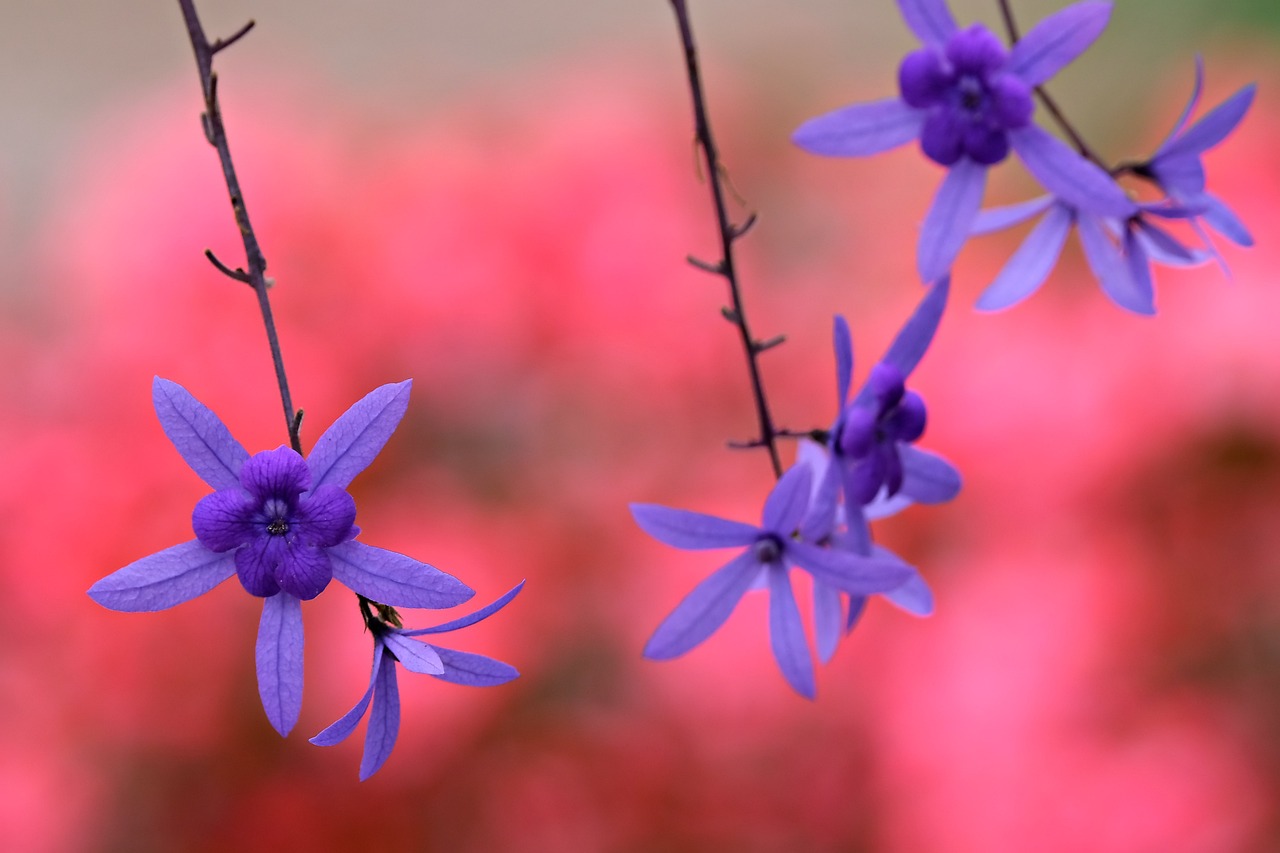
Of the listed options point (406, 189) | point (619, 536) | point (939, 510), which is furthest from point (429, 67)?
point (939, 510)

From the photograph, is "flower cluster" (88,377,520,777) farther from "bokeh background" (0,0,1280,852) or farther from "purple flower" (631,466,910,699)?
"bokeh background" (0,0,1280,852)

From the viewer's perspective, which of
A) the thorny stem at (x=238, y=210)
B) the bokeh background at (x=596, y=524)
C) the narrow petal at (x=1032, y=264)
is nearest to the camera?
the thorny stem at (x=238, y=210)

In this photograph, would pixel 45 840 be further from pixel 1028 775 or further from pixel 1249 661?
pixel 1249 661

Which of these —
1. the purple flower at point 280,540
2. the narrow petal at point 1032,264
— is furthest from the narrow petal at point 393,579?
the narrow petal at point 1032,264

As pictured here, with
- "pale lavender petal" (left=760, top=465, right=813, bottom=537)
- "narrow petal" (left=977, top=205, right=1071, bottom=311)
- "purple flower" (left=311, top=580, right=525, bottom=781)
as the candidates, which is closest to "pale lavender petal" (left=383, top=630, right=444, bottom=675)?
"purple flower" (left=311, top=580, right=525, bottom=781)

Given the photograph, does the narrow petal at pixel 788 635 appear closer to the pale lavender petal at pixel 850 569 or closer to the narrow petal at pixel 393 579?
the pale lavender petal at pixel 850 569
